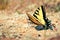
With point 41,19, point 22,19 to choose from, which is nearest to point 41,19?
point 41,19

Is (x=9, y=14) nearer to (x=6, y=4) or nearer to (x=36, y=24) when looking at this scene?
(x=6, y=4)

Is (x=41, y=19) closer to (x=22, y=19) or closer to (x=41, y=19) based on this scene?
(x=41, y=19)

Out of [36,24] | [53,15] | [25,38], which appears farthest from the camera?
[53,15]

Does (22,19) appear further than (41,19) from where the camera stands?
Yes

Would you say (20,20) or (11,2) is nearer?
(20,20)

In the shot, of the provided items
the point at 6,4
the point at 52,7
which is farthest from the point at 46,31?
the point at 6,4

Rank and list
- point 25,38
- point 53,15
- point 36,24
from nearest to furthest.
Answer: point 25,38
point 36,24
point 53,15
